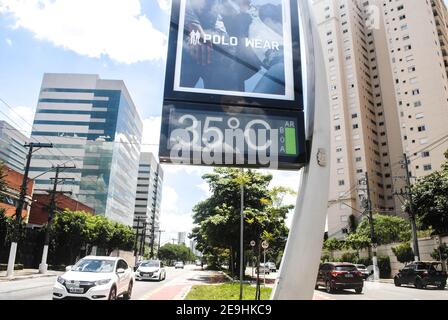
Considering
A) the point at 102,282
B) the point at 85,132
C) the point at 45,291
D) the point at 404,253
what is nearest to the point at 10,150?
the point at 85,132

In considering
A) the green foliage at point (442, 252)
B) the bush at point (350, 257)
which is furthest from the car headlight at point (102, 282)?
the bush at point (350, 257)

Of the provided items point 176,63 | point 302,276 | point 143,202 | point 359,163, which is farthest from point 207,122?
point 143,202

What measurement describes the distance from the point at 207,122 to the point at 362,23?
107m

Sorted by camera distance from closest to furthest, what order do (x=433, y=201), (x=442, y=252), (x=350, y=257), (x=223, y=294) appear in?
(x=223, y=294) → (x=442, y=252) → (x=433, y=201) → (x=350, y=257)

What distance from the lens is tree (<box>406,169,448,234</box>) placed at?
2552cm

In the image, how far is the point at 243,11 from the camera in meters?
5.28

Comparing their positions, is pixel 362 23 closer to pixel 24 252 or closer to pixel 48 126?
pixel 48 126

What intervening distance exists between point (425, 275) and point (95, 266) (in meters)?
18.3

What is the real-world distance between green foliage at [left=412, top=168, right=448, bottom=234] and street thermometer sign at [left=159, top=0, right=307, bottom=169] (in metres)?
25.3

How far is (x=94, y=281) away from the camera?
32.3 feet

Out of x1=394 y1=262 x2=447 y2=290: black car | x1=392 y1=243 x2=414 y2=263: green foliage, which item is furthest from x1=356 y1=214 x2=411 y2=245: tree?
x1=394 y1=262 x2=447 y2=290: black car

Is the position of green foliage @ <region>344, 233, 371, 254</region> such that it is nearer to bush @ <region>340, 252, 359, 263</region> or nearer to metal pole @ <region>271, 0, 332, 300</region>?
bush @ <region>340, 252, 359, 263</region>

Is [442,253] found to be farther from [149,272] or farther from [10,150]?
[10,150]

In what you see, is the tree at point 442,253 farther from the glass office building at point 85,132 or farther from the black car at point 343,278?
the glass office building at point 85,132
